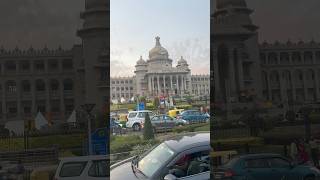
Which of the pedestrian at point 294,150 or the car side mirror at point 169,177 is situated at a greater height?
the pedestrian at point 294,150

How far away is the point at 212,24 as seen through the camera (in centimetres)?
686

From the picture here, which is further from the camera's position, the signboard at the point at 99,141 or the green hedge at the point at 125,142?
the green hedge at the point at 125,142

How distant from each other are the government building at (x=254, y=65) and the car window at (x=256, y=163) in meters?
0.84

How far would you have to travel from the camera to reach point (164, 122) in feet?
22.2

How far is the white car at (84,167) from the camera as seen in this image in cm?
602

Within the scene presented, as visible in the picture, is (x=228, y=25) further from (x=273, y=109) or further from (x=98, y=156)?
(x=98, y=156)

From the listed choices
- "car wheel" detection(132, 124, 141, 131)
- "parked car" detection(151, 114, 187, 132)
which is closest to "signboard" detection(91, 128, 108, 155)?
"car wheel" detection(132, 124, 141, 131)

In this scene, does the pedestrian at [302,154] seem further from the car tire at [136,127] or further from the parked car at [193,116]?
the car tire at [136,127]

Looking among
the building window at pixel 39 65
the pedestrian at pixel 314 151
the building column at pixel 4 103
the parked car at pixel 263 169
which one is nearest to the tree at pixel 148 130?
the parked car at pixel 263 169

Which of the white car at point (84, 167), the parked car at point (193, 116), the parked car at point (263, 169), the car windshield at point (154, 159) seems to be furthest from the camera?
the parked car at point (193, 116)

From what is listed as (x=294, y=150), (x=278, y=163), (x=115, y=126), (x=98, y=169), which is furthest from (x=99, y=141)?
(x=294, y=150)

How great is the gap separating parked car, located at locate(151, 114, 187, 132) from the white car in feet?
3.09

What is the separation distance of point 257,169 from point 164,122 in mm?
1418

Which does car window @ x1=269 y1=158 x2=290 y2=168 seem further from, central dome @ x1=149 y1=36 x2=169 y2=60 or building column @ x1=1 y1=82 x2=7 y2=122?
building column @ x1=1 y1=82 x2=7 y2=122
